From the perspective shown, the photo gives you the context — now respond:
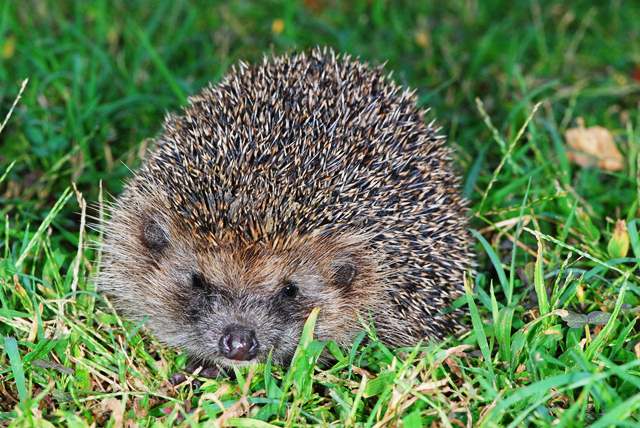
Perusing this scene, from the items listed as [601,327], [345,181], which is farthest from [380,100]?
[601,327]

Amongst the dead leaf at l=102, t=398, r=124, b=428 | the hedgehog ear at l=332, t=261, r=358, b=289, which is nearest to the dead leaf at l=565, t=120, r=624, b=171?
the hedgehog ear at l=332, t=261, r=358, b=289

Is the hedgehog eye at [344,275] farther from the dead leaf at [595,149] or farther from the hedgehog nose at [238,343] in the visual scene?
the dead leaf at [595,149]

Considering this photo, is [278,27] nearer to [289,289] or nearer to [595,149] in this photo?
[595,149]

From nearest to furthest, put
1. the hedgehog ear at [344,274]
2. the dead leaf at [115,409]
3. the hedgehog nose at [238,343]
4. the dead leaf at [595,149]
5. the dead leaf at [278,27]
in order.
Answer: the dead leaf at [115,409] → the hedgehog nose at [238,343] → the hedgehog ear at [344,274] → the dead leaf at [595,149] → the dead leaf at [278,27]

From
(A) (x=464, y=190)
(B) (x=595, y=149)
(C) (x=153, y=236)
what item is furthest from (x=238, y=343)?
(B) (x=595, y=149)

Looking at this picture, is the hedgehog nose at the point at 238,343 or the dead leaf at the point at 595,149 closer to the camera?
the hedgehog nose at the point at 238,343

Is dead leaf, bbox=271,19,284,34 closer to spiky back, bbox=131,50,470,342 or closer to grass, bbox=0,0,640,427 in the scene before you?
grass, bbox=0,0,640,427

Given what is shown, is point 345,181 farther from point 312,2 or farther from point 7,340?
point 312,2

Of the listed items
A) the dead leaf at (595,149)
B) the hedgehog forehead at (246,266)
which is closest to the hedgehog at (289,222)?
the hedgehog forehead at (246,266)
